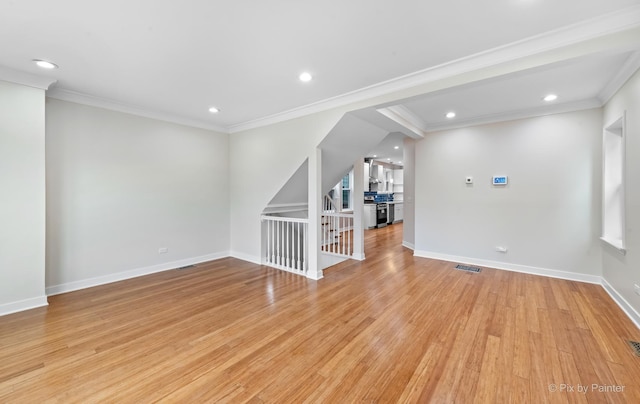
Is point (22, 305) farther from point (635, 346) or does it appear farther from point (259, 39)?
point (635, 346)

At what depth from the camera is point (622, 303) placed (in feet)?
9.21

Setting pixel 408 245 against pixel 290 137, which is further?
pixel 408 245

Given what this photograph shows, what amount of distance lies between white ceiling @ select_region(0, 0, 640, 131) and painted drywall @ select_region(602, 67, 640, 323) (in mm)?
393

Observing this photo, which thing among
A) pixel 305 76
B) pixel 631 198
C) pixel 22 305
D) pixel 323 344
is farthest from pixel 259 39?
pixel 631 198

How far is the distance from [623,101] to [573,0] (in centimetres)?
201

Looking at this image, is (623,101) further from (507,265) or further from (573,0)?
(507,265)

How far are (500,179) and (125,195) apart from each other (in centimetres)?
597

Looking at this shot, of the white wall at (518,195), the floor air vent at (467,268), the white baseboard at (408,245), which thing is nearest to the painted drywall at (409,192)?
the white baseboard at (408,245)

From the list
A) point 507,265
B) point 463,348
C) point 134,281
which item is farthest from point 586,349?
point 134,281

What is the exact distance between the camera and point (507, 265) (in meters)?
4.29

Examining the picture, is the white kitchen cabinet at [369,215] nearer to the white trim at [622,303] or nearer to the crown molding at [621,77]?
the white trim at [622,303]

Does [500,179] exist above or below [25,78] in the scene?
below

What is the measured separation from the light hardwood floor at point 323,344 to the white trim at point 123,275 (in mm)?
190

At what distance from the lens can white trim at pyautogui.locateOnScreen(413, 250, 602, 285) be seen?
→ 369 cm
